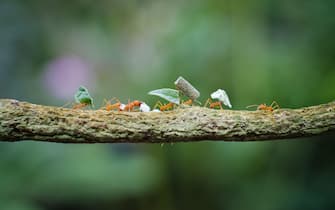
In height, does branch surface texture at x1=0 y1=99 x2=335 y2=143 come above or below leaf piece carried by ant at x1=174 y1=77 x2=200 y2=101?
below

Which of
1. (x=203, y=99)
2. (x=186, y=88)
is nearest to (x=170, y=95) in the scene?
A: (x=186, y=88)

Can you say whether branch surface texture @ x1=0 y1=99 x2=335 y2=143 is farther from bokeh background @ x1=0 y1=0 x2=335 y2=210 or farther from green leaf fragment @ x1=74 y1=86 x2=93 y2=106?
bokeh background @ x1=0 y1=0 x2=335 y2=210

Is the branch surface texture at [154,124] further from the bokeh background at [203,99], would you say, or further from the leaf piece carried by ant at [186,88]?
the bokeh background at [203,99]

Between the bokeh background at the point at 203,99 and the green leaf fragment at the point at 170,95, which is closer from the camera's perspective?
the green leaf fragment at the point at 170,95

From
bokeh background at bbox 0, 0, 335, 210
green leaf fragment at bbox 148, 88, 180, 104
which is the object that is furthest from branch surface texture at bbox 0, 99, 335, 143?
bokeh background at bbox 0, 0, 335, 210

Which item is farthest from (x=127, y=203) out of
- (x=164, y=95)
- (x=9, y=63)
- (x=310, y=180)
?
(x=164, y=95)

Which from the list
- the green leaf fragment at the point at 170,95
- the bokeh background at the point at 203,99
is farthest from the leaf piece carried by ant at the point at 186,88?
the bokeh background at the point at 203,99

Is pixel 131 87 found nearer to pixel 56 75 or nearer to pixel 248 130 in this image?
pixel 56 75
